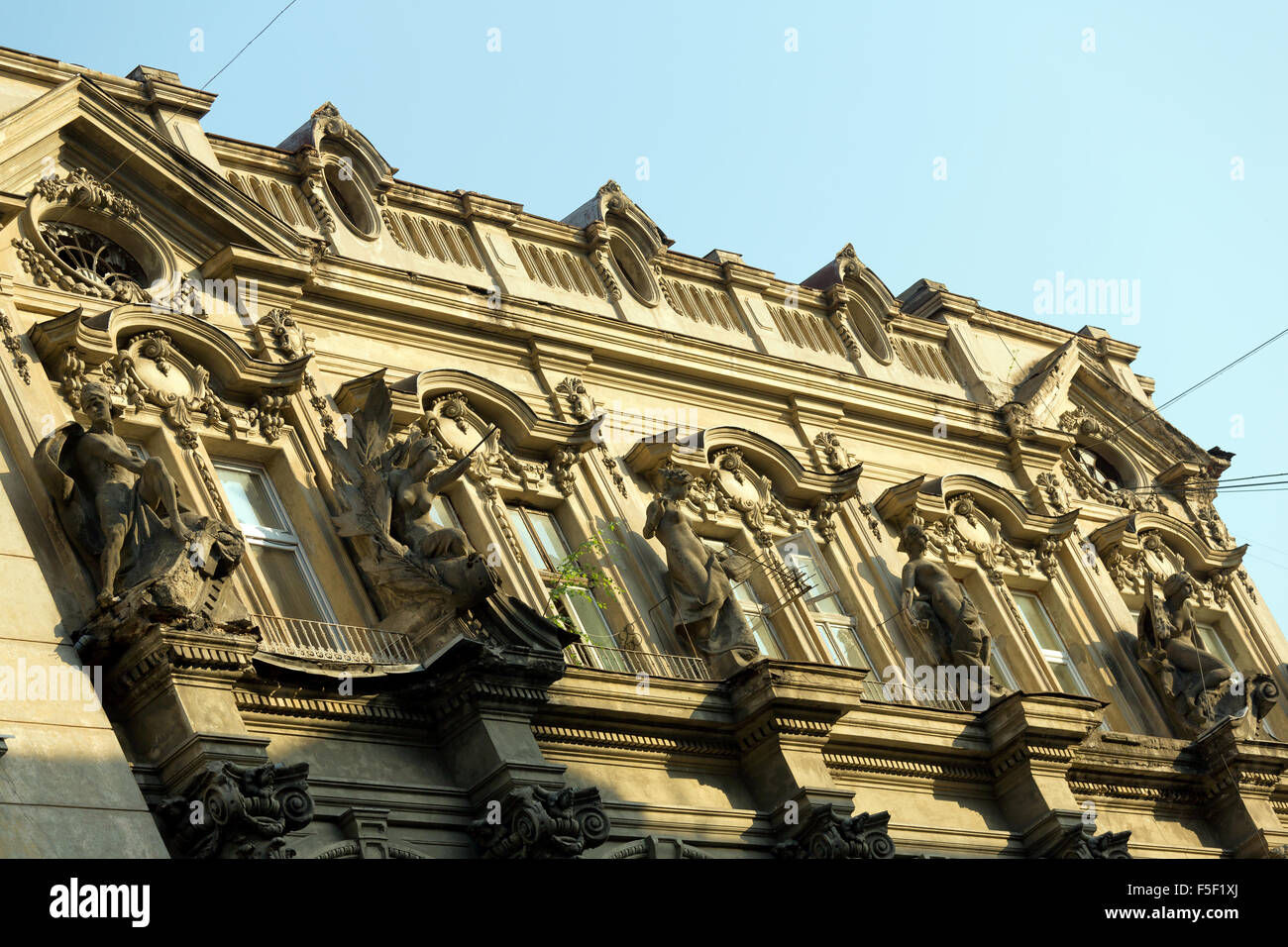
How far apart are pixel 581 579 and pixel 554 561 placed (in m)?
0.53

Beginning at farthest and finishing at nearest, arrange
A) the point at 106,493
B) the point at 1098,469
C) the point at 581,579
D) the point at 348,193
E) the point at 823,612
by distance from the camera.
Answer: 1. the point at 1098,469
2. the point at 823,612
3. the point at 348,193
4. the point at 581,579
5. the point at 106,493

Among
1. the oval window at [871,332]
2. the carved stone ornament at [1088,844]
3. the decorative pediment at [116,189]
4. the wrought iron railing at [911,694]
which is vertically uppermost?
the oval window at [871,332]

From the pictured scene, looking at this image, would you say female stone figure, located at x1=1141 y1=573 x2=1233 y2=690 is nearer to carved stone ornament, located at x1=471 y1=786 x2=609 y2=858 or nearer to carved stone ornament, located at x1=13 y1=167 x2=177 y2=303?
carved stone ornament, located at x1=471 y1=786 x2=609 y2=858

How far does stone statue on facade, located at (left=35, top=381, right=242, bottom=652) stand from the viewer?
16.2 m

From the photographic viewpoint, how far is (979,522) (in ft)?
89.4

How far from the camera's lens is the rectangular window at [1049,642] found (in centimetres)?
2673

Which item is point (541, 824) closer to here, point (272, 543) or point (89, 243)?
point (272, 543)

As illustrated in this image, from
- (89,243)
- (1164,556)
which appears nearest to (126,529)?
(89,243)

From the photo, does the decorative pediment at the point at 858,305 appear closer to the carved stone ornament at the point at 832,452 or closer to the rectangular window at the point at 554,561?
the carved stone ornament at the point at 832,452

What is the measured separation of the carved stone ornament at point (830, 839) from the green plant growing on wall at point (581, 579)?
121 inches

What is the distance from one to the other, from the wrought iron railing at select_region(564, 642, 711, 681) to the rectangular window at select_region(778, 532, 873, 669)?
2813 millimetres

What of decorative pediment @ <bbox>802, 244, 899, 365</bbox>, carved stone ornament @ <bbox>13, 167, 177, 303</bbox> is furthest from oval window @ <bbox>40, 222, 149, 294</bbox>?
decorative pediment @ <bbox>802, 244, 899, 365</bbox>

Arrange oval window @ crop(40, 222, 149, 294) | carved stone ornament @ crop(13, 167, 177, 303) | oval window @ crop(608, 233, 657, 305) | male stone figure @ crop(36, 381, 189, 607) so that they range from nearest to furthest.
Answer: male stone figure @ crop(36, 381, 189, 607)
carved stone ornament @ crop(13, 167, 177, 303)
oval window @ crop(40, 222, 149, 294)
oval window @ crop(608, 233, 657, 305)

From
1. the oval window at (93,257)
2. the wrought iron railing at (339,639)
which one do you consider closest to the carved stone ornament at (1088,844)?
the wrought iron railing at (339,639)
